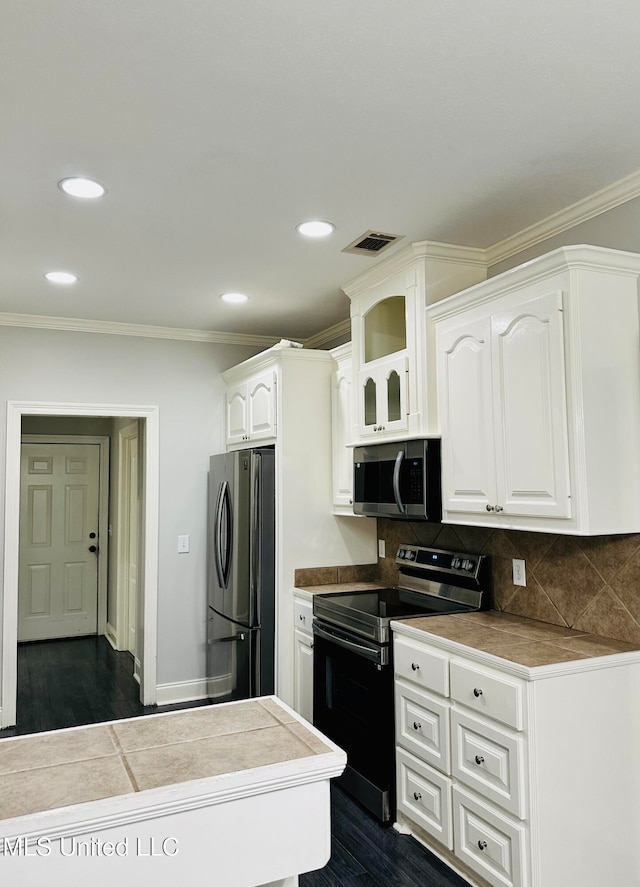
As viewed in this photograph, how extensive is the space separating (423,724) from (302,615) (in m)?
1.19

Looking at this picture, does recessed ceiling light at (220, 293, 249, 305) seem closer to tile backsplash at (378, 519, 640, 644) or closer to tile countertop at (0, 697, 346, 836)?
tile backsplash at (378, 519, 640, 644)

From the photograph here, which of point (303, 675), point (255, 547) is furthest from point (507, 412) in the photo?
point (303, 675)

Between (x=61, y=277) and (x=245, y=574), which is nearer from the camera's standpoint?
(x=61, y=277)

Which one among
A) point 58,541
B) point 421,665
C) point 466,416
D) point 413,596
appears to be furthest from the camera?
point 58,541

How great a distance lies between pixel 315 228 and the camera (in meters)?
2.93

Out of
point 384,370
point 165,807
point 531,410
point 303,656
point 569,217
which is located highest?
point 569,217

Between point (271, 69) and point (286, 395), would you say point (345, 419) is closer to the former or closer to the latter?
point (286, 395)

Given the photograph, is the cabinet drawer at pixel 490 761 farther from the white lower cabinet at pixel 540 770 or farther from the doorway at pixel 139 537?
the doorway at pixel 139 537

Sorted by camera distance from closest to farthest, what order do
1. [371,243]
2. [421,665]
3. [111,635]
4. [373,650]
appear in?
[421,665] → [373,650] → [371,243] → [111,635]

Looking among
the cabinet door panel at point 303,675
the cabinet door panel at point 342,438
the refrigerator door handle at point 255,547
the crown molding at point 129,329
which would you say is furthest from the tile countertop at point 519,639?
the crown molding at point 129,329

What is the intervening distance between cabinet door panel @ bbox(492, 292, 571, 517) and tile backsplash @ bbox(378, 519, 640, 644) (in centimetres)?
35

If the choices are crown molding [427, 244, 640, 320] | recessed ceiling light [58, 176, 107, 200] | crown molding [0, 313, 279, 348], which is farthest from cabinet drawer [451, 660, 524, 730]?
crown molding [0, 313, 279, 348]

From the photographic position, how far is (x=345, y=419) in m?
3.98

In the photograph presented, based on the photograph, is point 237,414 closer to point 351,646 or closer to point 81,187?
point 351,646
